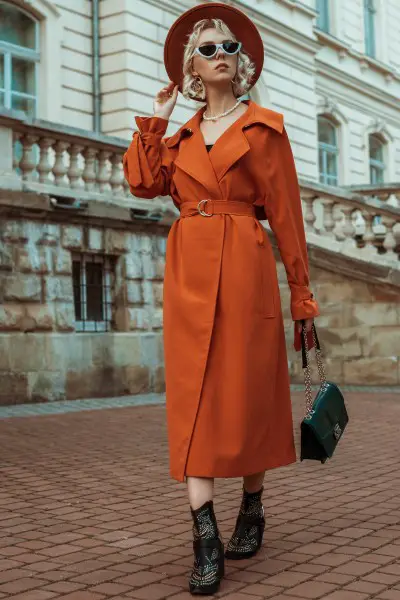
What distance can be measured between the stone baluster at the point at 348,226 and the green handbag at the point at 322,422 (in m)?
9.37

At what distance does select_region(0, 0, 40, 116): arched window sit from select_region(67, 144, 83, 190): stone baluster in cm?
370

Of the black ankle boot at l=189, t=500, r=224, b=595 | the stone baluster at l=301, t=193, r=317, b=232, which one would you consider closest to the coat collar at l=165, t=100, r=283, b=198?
the black ankle boot at l=189, t=500, r=224, b=595

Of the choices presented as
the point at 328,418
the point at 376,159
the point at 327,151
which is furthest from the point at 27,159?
the point at 376,159

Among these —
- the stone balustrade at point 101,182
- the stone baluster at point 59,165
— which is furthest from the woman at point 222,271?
the stone baluster at point 59,165

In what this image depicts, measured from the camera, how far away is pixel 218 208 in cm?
391

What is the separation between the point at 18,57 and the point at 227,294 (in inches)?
474

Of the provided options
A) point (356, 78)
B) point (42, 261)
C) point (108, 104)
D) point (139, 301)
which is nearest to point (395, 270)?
point (139, 301)

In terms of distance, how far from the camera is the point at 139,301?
12.2 metres

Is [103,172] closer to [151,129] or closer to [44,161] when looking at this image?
[44,161]

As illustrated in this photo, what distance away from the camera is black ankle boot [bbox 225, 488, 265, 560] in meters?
4.02

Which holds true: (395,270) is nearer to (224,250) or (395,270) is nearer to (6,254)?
(6,254)

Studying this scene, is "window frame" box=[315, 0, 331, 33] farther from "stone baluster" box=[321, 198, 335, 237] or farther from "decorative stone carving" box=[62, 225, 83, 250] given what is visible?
"decorative stone carving" box=[62, 225, 83, 250]

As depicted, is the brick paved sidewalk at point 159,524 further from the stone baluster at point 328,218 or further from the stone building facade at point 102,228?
the stone baluster at point 328,218

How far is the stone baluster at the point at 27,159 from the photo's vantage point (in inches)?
428
